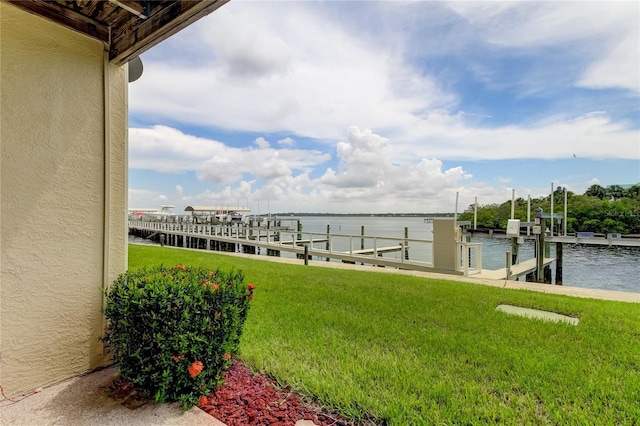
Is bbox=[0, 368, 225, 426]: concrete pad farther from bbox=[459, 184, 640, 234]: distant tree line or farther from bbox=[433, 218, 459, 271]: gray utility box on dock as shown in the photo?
bbox=[459, 184, 640, 234]: distant tree line

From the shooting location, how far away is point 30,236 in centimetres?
241

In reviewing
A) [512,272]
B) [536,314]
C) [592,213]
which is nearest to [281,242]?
Answer: [512,272]

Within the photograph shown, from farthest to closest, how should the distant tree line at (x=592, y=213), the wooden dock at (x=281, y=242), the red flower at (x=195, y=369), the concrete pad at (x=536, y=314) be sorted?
the distant tree line at (x=592, y=213) → the wooden dock at (x=281, y=242) → the concrete pad at (x=536, y=314) → the red flower at (x=195, y=369)

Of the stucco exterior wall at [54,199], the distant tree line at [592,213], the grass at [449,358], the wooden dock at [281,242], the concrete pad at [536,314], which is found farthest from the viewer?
the distant tree line at [592,213]

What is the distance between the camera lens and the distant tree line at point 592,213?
23.4m

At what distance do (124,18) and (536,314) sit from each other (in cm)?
614

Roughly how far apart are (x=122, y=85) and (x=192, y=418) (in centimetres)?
290

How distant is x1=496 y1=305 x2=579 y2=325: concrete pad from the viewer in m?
4.32

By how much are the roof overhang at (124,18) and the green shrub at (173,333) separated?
75.4 inches

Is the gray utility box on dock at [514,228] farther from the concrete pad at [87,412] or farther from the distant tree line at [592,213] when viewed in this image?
the distant tree line at [592,213]

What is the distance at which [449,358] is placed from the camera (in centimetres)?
295

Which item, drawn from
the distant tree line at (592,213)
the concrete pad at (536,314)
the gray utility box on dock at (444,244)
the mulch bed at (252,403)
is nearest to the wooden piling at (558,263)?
the gray utility box on dock at (444,244)

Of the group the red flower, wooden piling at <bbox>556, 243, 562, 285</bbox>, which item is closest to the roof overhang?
the red flower

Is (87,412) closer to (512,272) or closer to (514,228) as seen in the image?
(512,272)
